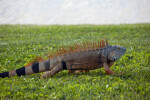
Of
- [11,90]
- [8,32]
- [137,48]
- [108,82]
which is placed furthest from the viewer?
[8,32]

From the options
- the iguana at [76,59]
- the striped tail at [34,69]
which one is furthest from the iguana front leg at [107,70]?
the striped tail at [34,69]

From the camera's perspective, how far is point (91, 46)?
24.5ft

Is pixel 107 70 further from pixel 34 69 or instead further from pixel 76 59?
pixel 34 69

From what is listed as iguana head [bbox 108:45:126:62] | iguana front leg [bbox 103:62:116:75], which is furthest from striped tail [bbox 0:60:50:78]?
iguana head [bbox 108:45:126:62]

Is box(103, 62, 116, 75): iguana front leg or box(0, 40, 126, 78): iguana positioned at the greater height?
box(0, 40, 126, 78): iguana

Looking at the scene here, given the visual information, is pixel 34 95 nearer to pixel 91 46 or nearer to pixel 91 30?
pixel 91 46

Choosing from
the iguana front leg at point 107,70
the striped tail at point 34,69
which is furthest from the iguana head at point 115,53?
the striped tail at point 34,69

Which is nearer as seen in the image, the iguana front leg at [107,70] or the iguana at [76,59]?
the iguana front leg at [107,70]

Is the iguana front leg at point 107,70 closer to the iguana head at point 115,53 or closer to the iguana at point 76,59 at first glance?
the iguana at point 76,59

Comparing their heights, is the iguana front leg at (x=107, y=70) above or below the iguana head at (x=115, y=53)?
below

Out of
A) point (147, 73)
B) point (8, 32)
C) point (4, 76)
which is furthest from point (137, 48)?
point (8, 32)

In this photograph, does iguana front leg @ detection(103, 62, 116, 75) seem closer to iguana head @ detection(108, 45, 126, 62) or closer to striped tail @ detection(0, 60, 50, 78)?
iguana head @ detection(108, 45, 126, 62)

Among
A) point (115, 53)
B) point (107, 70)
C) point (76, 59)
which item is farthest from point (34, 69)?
point (115, 53)

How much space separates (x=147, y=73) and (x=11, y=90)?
4.37 meters
